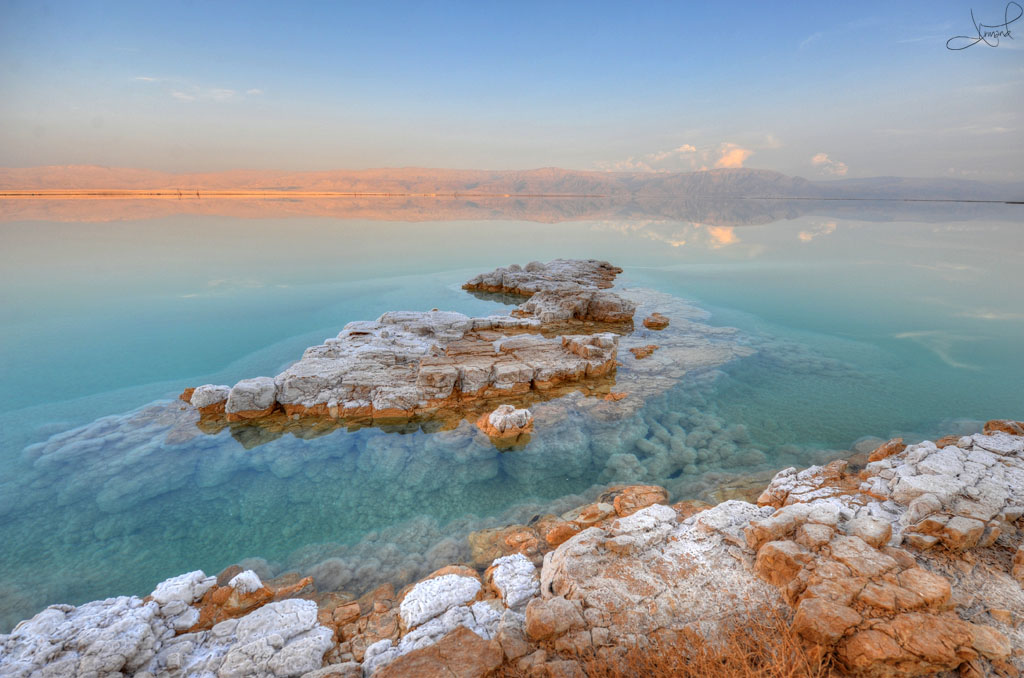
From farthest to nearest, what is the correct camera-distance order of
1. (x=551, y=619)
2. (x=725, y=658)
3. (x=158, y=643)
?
(x=158, y=643) < (x=551, y=619) < (x=725, y=658)

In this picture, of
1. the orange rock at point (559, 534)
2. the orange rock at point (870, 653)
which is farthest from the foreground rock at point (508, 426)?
the orange rock at point (870, 653)

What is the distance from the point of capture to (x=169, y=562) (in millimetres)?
6055

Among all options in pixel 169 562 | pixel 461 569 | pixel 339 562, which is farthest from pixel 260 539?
pixel 461 569

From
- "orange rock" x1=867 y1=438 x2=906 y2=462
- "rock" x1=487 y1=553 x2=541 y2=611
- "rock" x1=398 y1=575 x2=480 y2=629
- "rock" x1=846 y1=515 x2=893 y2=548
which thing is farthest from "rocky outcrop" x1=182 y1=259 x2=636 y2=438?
"rock" x1=846 y1=515 x2=893 y2=548

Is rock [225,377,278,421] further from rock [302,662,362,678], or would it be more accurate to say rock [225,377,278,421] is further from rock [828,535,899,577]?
rock [828,535,899,577]

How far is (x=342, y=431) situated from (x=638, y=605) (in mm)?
7218

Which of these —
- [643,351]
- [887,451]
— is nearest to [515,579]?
[887,451]

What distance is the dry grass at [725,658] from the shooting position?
9.73 ft

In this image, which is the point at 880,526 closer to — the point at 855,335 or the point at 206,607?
the point at 206,607

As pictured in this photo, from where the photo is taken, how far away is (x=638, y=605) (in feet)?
12.8

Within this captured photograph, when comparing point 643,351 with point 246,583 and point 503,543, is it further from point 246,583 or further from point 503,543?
point 246,583

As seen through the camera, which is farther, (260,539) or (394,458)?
(394,458)

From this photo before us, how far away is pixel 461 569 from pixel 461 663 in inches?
74.5

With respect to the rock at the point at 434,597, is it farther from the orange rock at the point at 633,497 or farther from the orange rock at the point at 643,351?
the orange rock at the point at 643,351
